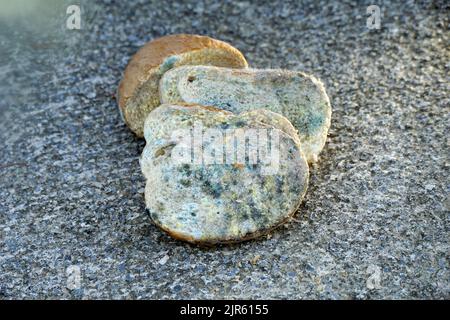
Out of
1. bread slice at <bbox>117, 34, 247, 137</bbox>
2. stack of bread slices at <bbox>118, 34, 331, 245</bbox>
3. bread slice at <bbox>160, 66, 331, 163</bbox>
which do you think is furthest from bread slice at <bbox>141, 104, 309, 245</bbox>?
bread slice at <bbox>117, 34, 247, 137</bbox>

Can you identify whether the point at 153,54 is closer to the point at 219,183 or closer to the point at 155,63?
the point at 155,63

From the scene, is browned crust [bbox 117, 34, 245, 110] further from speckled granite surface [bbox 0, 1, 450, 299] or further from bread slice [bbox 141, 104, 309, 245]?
bread slice [bbox 141, 104, 309, 245]

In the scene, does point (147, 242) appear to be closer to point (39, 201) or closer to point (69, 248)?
point (69, 248)

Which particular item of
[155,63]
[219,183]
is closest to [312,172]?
[219,183]

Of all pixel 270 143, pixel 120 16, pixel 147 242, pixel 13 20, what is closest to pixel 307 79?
pixel 270 143

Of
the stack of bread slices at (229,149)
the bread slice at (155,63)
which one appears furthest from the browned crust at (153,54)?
the stack of bread slices at (229,149)
